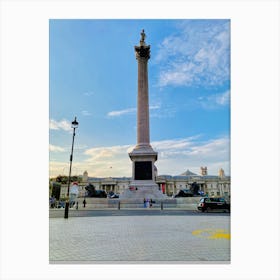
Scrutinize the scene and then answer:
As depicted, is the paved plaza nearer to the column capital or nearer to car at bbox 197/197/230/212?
car at bbox 197/197/230/212

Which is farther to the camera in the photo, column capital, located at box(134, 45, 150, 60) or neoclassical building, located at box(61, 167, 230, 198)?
neoclassical building, located at box(61, 167, 230, 198)

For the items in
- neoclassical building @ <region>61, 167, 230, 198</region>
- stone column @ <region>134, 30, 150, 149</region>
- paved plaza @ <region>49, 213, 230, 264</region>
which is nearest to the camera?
A: paved plaza @ <region>49, 213, 230, 264</region>

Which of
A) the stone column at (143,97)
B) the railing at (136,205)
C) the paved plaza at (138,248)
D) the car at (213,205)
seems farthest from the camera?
the stone column at (143,97)

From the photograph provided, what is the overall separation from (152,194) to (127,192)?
2618 millimetres

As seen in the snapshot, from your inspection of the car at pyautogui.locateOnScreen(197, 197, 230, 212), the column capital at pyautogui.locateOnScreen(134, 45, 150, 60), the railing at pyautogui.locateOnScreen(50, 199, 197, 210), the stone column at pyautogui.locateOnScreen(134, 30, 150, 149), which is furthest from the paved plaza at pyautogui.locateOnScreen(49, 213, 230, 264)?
the column capital at pyautogui.locateOnScreen(134, 45, 150, 60)

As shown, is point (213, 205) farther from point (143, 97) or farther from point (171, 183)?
point (171, 183)

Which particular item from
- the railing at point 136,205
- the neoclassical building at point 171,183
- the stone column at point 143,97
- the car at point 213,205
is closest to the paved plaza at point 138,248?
the car at point 213,205

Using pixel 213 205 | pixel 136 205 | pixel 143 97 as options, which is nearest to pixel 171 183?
pixel 143 97

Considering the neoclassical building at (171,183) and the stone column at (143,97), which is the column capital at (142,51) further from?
the neoclassical building at (171,183)

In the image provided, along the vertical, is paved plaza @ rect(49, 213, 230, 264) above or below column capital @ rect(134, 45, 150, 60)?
below

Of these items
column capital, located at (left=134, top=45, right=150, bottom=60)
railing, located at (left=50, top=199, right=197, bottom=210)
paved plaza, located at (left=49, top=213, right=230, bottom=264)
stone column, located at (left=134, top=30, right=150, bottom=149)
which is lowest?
railing, located at (left=50, top=199, right=197, bottom=210)
